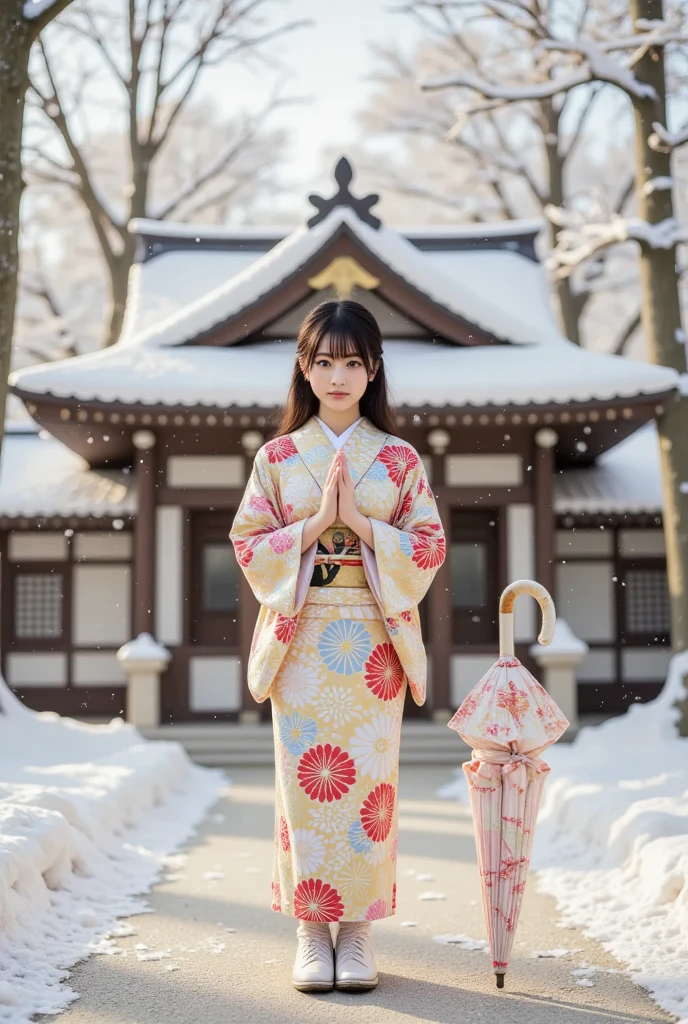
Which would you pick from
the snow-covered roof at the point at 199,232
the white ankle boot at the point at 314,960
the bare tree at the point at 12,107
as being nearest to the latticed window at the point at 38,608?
the snow-covered roof at the point at 199,232

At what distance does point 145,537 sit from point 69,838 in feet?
21.2

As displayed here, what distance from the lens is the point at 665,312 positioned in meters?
8.46

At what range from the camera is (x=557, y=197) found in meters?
17.7

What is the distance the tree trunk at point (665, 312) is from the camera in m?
8.20

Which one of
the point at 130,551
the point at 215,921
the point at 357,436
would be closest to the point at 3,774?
the point at 215,921

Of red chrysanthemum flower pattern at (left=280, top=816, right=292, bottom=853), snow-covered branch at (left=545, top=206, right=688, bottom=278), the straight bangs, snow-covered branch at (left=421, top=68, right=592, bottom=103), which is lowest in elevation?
red chrysanthemum flower pattern at (left=280, top=816, right=292, bottom=853)

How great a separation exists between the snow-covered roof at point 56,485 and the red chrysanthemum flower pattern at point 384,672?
8.25 m

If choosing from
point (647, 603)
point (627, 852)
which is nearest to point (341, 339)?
point (627, 852)

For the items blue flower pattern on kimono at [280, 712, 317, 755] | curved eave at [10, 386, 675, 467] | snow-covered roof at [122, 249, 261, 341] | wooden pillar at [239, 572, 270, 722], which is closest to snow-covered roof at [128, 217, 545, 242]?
snow-covered roof at [122, 249, 261, 341]

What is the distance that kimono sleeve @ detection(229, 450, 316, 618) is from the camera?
10.6ft

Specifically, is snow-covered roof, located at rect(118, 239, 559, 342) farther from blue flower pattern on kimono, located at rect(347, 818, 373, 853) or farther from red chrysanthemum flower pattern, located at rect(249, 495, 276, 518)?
blue flower pattern on kimono, located at rect(347, 818, 373, 853)

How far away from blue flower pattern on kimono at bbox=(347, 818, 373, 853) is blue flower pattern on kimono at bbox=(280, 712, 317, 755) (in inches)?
10.2

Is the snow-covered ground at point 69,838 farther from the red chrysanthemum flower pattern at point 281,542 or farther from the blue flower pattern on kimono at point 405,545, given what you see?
the blue flower pattern on kimono at point 405,545

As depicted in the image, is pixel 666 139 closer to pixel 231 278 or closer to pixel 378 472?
pixel 378 472
